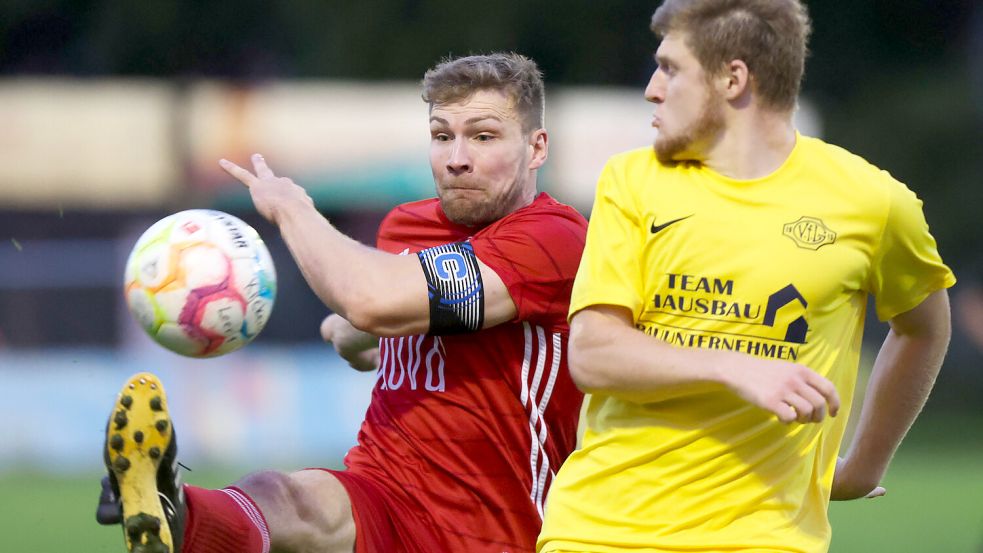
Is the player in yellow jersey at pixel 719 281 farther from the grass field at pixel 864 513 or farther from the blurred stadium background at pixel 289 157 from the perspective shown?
the blurred stadium background at pixel 289 157

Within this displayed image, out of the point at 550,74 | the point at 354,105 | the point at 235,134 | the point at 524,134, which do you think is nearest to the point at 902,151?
the point at 550,74

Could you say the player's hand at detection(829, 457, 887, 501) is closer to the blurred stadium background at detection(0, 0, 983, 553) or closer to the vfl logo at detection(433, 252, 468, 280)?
the vfl logo at detection(433, 252, 468, 280)

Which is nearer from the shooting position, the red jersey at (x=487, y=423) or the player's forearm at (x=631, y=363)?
the player's forearm at (x=631, y=363)

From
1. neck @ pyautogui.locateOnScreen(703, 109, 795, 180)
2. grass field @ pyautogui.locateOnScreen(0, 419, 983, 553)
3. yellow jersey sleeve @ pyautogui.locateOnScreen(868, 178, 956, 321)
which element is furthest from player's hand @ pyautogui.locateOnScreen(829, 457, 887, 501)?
grass field @ pyautogui.locateOnScreen(0, 419, 983, 553)

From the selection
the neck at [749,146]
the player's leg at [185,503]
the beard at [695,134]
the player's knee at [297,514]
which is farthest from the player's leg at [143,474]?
the neck at [749,146]

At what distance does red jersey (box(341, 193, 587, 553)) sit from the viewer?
4.58m

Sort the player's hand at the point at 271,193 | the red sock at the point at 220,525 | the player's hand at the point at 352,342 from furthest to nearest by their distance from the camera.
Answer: the player's hand at the point at 352,342 < the player's hand at the point at 271,193 < the red sock at the point at 220,525

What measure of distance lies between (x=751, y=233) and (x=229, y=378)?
1152 centimetres

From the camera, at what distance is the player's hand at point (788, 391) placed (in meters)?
3.09

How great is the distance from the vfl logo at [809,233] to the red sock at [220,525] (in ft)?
5.86

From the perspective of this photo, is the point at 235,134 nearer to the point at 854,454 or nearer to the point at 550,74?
the point at 550,74

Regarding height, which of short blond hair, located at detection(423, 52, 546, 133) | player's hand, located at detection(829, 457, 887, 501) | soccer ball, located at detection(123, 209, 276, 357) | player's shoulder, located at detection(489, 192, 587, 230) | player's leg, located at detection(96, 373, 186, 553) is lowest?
player's leg, located at detection(96, 373, 186, 553)

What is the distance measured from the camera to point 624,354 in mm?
3348

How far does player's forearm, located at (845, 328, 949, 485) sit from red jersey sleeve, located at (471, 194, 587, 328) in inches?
42.2
